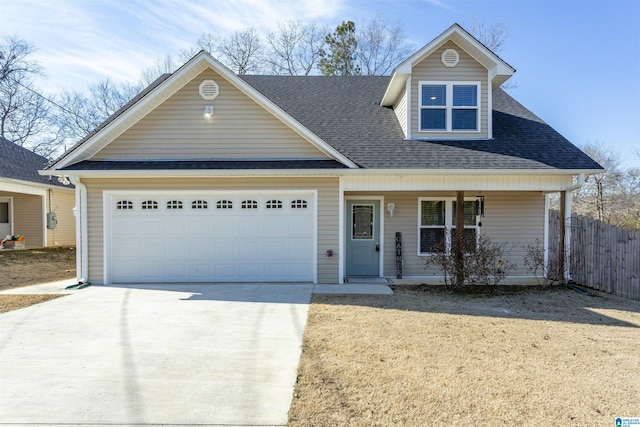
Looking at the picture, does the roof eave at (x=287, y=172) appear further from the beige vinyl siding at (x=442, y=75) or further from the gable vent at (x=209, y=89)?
the gable vent at (x=209, y=89)

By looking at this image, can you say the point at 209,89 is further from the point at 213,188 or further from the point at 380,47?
the point at 380,47

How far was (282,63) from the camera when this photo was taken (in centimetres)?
2389

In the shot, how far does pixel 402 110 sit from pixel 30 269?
494 inches

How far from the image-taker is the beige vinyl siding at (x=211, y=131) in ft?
30.2

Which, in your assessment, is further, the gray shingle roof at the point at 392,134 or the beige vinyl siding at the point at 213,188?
the gray shingle roof at the point at 392,134

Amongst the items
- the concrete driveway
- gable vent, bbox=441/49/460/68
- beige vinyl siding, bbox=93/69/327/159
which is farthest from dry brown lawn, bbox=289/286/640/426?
gable vent, bbox=441/49/460/68

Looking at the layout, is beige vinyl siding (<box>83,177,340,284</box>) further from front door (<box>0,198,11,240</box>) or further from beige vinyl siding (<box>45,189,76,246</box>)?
front door (<box>0,198,11,240</box>)

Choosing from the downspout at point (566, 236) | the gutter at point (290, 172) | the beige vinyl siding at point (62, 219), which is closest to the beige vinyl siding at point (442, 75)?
the gutter at point (290, 172)

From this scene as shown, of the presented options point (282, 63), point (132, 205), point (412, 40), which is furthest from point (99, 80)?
point (132, 205)

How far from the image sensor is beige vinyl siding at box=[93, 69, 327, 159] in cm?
920

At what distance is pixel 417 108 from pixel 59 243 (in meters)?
17.6

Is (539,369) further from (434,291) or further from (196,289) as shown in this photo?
(196,289)

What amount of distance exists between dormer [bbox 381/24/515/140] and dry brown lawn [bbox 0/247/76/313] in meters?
9.76

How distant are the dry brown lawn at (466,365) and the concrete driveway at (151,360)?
1.41 feet
